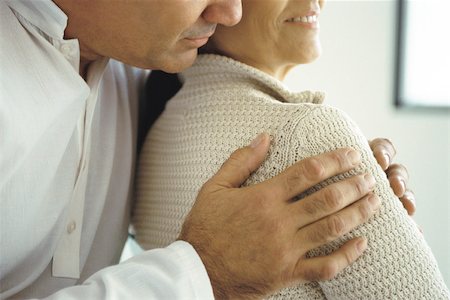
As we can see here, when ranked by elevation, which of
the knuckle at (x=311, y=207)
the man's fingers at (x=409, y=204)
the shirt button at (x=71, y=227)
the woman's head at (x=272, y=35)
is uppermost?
the woman's head at (x=272, y=35)

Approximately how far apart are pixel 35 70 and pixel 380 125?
8.80 feet

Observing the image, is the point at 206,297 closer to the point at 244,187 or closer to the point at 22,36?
the point at 244,187

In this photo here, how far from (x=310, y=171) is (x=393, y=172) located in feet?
1.03

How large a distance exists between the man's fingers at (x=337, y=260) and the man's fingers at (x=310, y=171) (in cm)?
11

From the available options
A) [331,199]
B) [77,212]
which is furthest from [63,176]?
[331,199]

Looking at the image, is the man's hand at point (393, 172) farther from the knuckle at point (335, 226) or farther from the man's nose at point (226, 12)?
the man's nose at point (226, 12)

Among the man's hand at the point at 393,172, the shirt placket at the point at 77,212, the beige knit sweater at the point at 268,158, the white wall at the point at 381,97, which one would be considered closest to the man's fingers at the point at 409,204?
the man's hand at the point at 393,172

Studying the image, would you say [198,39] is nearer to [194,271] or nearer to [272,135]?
[272,135]

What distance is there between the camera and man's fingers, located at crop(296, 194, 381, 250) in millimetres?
939

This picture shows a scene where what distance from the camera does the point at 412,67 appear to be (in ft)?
11.3

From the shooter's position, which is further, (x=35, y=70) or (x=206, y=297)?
(x=35, y=70)

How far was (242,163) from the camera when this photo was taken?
1.02m

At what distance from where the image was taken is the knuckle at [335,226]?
3.08 ft

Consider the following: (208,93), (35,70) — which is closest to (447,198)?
(208,93)
